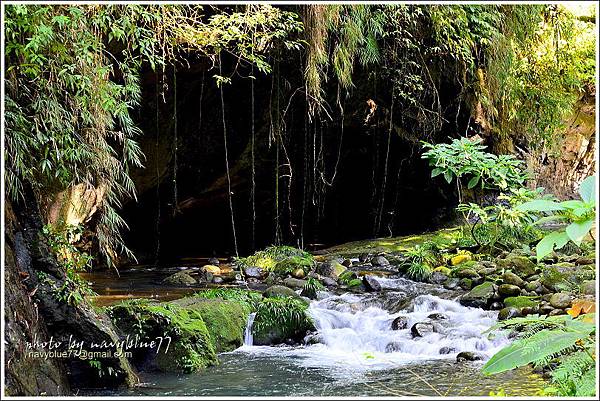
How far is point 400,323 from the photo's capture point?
5.98 m

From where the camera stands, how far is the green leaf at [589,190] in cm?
190

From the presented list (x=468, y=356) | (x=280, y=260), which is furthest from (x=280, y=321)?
(x=280, y=260)

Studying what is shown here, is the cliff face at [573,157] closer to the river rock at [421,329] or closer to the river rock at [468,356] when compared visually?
the river rock at [421,329]

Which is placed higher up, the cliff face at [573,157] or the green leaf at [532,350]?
the cliff face at [573,157]

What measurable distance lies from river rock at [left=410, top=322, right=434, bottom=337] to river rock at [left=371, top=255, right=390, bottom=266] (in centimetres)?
372

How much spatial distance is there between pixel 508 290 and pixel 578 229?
499 cm

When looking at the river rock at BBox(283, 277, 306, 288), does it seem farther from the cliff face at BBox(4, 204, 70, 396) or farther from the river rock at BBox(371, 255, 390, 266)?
the cliff face at BBox(4, 204, 70, 396)

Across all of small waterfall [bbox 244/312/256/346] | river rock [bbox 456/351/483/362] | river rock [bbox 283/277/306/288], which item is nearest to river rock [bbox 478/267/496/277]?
river rock [bbox 283/277/306/288]

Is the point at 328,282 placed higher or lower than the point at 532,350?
lower

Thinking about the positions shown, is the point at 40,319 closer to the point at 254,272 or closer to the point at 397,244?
the point at 254,272

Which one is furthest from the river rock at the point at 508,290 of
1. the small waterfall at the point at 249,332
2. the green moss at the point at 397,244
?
the green moss at the point at 397,244

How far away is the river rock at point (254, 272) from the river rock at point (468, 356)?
419cm

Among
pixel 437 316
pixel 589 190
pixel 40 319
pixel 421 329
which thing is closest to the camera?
Result: pixel 589 190

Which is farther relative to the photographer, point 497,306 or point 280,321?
point 497,306
